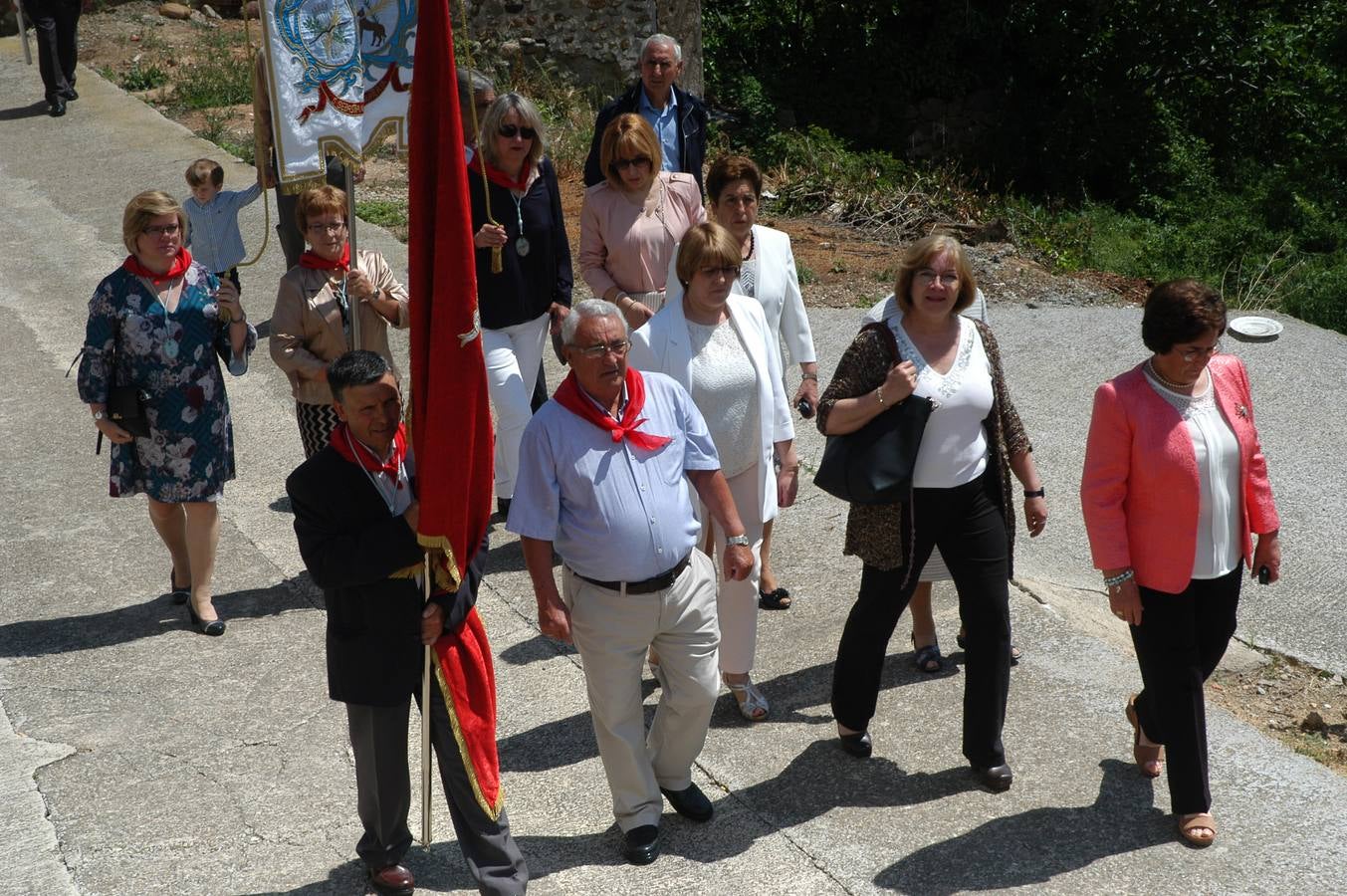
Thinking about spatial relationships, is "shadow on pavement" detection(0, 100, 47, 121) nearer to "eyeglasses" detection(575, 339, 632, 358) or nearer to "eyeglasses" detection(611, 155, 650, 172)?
"eyeglasses" detection(611, 155, 650, 172)

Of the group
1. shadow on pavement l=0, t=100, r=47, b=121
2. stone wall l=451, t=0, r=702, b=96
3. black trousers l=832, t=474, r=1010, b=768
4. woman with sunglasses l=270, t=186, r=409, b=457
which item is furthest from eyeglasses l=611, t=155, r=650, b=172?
shadow on pavement l=0, t=100, r=47, b=121

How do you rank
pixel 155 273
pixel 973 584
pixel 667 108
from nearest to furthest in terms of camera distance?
pixel 973 584, pixel 155 273, pixel 667 108

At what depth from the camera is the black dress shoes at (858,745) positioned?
505 centimetres

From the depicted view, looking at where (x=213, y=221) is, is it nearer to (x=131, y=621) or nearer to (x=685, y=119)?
(x=131, y=621)

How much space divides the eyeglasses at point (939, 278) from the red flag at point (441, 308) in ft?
5.16

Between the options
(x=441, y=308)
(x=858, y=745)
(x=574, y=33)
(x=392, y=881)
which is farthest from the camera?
(x=574, y=33)

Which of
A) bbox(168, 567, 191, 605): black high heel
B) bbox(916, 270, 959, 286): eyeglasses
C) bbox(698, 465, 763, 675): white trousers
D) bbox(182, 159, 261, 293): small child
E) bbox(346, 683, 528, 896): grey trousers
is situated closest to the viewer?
bbox(346, 683, 528, 896): grey trousers

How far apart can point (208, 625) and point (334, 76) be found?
2457 mm

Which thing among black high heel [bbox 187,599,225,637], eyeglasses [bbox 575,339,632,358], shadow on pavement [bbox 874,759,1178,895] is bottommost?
black high heel [bbox 187,599,225,637]

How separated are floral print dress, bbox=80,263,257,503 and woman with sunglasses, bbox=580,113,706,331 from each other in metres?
1.63

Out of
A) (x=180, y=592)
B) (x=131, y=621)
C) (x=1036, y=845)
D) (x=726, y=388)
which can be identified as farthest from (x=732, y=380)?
(x=131, y=621)

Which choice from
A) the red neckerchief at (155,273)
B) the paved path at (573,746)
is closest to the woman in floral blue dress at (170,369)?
the red neckerchief at (155,273)

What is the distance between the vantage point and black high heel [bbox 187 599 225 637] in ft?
19.4

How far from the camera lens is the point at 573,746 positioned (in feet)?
17.0
